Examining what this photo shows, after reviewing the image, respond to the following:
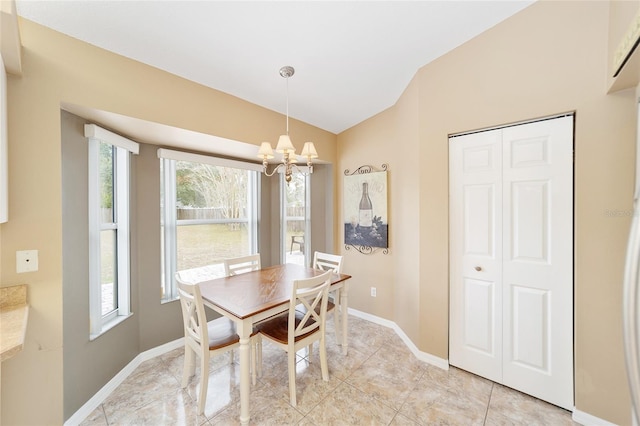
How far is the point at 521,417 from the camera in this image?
1.63 metres

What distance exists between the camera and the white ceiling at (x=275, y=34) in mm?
1404

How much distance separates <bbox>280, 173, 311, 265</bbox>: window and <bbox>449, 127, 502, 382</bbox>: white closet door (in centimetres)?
206

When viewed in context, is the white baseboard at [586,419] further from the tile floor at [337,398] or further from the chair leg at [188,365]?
the chair leg at [188,365]

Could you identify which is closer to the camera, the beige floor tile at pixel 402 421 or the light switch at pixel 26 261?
the light switch at pixel 26 261

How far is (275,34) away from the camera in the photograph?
164cm

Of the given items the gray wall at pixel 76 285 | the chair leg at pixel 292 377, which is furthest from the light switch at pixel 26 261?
the chair leg at pixel 292 377

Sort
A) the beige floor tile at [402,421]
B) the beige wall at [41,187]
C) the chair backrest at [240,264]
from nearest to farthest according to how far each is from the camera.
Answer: the beige wall at [41,187]
the beige floor tile at [402,421]
the chair backrest at [240,264]

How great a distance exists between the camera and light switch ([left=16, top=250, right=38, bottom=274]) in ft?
4.42

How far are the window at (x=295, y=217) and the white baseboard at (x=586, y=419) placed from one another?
9.40 feet

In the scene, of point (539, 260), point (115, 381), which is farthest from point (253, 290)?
point (539, 260)

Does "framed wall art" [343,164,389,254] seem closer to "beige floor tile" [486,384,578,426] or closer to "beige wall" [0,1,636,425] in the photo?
"beige wall" [0,1,636,425]

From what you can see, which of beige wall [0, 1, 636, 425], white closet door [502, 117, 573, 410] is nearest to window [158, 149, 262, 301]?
beige wall [0, 1, 636, 425]

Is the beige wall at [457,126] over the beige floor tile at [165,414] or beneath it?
over

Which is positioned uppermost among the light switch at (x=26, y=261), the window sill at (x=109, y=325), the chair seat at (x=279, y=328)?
the light switch at (x=26, y=261)
